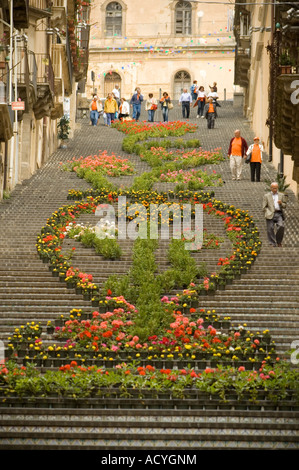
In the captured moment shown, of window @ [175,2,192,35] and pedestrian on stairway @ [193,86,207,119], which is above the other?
window @ [175,2,192,35]

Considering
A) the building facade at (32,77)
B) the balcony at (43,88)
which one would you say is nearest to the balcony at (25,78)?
the building facade at (32,77)

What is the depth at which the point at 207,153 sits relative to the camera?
3056cm

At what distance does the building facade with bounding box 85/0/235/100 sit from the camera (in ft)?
181

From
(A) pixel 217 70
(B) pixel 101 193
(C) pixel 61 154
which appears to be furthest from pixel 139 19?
(B) pixel 101 193

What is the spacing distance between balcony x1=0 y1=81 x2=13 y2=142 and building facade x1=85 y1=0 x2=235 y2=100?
1284 inches

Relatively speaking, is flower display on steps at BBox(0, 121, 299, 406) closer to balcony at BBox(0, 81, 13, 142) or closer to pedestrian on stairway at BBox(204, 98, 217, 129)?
balcony at BBox(0, 81, 13, 142)

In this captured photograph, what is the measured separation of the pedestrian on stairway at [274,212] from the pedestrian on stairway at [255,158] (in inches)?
227

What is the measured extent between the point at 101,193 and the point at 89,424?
474 inches

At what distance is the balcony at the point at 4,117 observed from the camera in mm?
21422

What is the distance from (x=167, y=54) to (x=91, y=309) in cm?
4005

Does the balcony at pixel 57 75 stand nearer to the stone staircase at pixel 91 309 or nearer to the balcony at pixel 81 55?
the balcony at pixel 81 55

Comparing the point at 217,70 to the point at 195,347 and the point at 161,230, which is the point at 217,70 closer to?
the point at 161,230

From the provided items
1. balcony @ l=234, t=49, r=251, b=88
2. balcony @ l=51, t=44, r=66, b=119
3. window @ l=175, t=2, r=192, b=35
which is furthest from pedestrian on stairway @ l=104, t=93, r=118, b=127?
window @ l=175, t=2, r=192, b=35

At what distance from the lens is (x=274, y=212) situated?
66.0 feet
